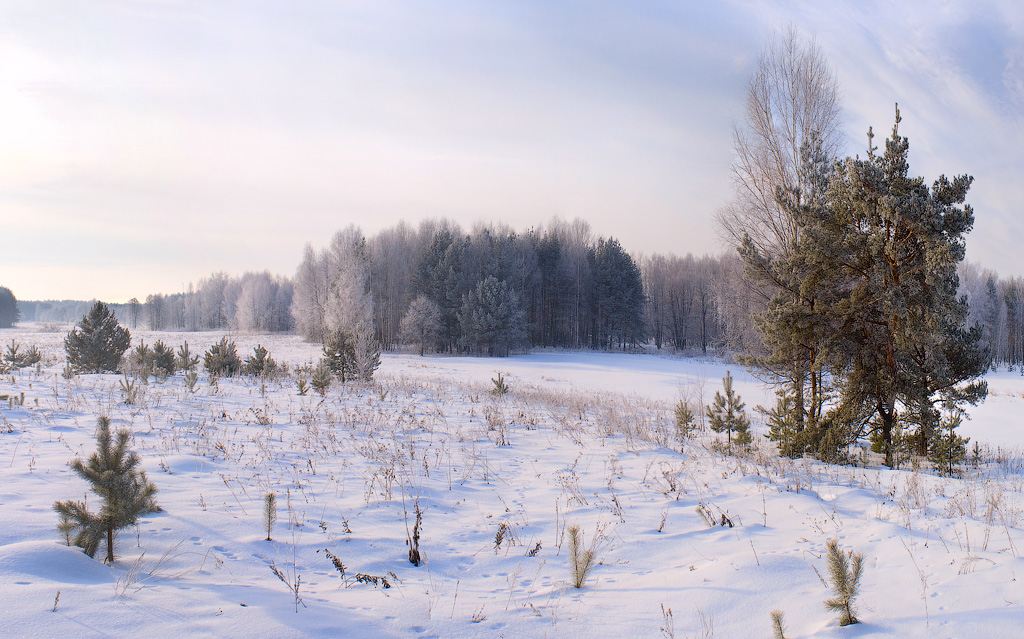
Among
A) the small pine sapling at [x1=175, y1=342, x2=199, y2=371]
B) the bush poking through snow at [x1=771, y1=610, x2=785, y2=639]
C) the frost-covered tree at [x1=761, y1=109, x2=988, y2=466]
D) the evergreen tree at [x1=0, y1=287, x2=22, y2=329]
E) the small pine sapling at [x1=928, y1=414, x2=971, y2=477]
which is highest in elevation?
the evergreen tree at [x1=0, y1=287, x2=22, y2=329]

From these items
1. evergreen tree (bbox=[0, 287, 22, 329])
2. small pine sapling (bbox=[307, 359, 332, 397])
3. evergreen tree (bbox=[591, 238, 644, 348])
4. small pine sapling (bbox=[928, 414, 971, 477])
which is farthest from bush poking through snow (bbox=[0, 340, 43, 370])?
evergreen tree (bbox=[0, 287, 22, 329])

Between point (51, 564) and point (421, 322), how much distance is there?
45294mm

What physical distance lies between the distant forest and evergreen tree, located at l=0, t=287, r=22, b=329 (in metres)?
82.3

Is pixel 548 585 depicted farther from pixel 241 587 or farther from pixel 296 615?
pixel 241 587

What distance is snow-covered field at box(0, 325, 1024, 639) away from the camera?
119 inches

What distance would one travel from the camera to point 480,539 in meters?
4.63

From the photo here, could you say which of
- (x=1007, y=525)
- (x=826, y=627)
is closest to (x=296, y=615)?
(x=826, y=627)

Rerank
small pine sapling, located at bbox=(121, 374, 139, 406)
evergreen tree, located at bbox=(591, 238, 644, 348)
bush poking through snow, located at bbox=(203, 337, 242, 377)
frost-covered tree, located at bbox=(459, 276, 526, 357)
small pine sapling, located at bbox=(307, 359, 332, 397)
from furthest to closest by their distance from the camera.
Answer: evergreen tree, located at bbox=(591, 238, 644, 348)
frost-covered tree, located at bbox=(459, 276, 526, 357)
bush poking through snow, located at bbox=(203, 337, 242, 377)
small pine sapling, located at bbox=(307, 359, 332, 397)
small pine sapling, located at bbox=(121, 374, 139, 406)

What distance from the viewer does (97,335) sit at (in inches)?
635

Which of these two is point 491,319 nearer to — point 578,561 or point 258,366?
point 258,366

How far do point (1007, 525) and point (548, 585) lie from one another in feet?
13.6

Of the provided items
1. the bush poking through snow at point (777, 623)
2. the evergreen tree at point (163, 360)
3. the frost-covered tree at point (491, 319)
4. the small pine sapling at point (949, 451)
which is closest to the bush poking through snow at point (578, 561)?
the bush poking through snow at point (777, 623)

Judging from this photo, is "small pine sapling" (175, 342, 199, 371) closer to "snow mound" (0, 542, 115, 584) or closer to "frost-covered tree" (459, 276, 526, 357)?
"snow mound" (0, 542, 115, 584)

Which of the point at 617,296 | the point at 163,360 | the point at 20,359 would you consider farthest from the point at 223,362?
the point at 617,296
